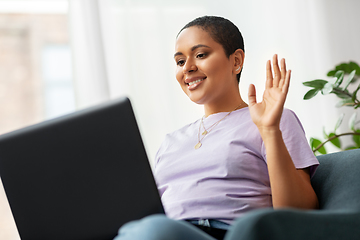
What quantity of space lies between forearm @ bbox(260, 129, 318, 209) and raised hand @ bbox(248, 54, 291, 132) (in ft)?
0.07

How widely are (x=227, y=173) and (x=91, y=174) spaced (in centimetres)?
39

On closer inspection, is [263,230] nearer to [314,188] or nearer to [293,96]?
[314,188]

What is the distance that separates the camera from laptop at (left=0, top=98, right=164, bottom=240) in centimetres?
78

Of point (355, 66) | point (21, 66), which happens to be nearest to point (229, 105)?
point (355, 66)

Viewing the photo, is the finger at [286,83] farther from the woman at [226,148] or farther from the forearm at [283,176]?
the forearm at [283,176]

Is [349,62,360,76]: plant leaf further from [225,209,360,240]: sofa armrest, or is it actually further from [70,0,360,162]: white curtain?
[225,209,360,240]: sofa armrest

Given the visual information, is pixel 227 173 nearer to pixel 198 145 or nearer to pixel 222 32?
pixel 198 145

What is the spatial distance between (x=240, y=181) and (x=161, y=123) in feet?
4.58

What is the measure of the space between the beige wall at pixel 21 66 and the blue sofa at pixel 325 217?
2339 mm

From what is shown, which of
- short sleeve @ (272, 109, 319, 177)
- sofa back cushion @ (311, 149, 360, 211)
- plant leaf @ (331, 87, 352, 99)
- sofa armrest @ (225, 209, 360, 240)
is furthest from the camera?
plant leaf @ (331, 87, 352, 99)

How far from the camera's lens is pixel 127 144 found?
788 millimetres

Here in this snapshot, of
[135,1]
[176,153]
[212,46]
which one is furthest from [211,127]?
[135,1]

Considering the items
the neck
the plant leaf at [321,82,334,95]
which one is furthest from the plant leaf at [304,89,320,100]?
the neck

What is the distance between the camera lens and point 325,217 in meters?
0.69
